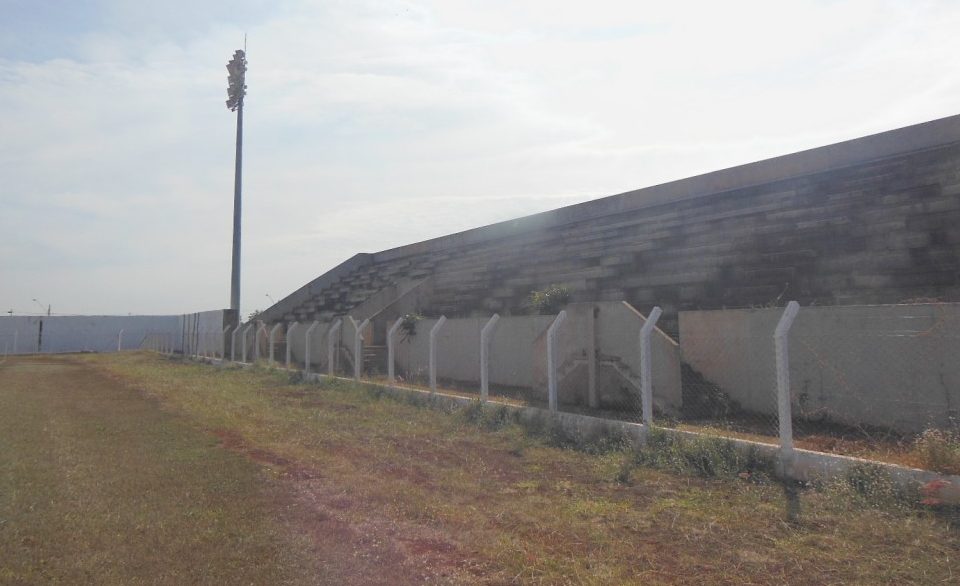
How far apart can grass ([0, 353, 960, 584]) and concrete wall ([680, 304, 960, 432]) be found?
191 cm

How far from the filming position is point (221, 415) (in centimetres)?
1104

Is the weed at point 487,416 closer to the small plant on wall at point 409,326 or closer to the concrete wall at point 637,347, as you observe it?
the concrete wall at point 637,347

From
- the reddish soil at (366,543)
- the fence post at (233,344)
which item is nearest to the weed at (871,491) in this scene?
the reddish soil at (366,543)

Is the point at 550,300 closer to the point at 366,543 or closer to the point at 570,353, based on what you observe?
the point at 570,353

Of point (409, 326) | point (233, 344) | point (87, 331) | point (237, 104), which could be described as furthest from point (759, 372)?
point (87, 331)

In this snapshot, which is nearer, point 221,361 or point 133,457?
point 133,457

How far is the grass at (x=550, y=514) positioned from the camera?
163 inches

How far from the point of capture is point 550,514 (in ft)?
17.4

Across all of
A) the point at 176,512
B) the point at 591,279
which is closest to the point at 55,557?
the point at 176,512

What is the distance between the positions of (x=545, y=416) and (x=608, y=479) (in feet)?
8.51

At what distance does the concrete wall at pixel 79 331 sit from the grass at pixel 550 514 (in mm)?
35534

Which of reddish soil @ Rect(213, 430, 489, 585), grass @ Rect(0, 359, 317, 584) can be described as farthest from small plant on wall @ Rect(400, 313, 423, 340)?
reddish soil @ Rect(213, 430, 489, 585)

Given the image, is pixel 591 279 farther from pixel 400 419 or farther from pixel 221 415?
pixel 221 415

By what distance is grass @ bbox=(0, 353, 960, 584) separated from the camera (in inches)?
163
